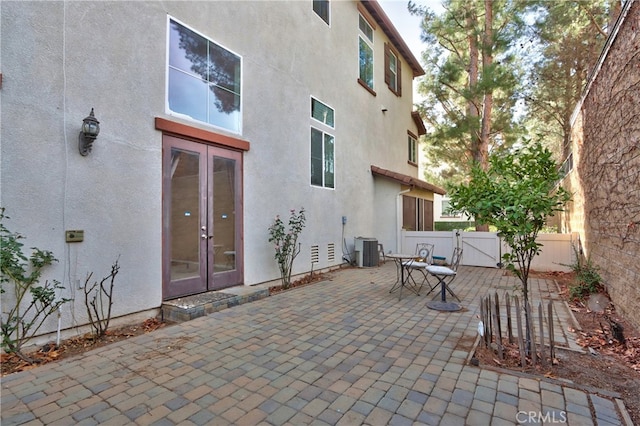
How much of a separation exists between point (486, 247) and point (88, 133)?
9.80 meters

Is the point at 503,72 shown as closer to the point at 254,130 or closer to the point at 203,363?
the point at 254,130

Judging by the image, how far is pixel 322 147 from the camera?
8406mm

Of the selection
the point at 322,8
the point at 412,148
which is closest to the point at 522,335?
the point at 322,8

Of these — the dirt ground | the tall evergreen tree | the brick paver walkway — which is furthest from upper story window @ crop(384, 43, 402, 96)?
the dirt ground

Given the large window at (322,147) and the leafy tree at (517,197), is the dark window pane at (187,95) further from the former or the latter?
the leafy tree at (517,197)

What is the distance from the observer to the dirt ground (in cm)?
258

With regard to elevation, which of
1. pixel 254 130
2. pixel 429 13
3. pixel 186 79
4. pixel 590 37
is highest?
pixel 429 13

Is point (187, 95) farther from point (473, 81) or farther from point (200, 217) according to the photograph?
point (473, 81)

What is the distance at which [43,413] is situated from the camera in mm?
2293

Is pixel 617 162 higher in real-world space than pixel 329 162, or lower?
lower

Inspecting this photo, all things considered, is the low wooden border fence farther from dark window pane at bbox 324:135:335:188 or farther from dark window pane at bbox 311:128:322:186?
dark window pane at bbox 324:135:335:188

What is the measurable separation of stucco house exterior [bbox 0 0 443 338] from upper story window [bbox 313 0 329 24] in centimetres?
9

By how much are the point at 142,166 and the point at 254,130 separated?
238 centimetres

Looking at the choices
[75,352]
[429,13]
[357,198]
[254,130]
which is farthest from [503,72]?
[75,352]
